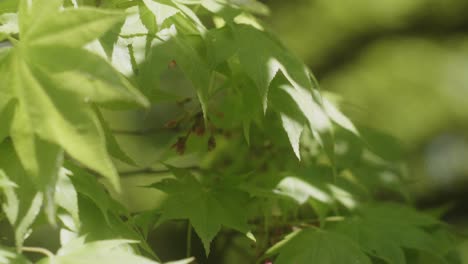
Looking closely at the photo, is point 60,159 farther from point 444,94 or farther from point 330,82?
point 444,94

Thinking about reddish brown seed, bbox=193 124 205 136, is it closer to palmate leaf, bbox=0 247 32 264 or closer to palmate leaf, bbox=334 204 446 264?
palmate leaf, bbox=334 204 446 264

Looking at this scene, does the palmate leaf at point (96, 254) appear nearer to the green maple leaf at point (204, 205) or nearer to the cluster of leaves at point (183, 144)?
the cluster of leaves at point (183, 144)

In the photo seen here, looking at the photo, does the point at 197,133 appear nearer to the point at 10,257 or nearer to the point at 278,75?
the point at 278,75

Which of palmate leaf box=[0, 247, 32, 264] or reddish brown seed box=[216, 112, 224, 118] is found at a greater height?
palmate leaf box=[0, 247, 32, 264]

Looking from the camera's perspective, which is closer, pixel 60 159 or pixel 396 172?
pixel 60 159

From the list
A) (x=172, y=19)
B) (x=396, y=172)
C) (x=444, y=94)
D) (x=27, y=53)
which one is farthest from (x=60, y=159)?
(x=444, y=94)

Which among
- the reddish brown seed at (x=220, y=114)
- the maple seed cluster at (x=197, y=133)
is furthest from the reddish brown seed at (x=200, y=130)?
the reddish brown seed at (x=220, y=114)

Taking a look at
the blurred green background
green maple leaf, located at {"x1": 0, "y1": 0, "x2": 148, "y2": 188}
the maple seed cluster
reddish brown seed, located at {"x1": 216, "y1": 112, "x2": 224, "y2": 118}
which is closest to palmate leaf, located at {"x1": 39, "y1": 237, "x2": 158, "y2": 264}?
green maple leaf, located at {"x1": 0, "y1": 0, "x2": 148, "y2": 188}
